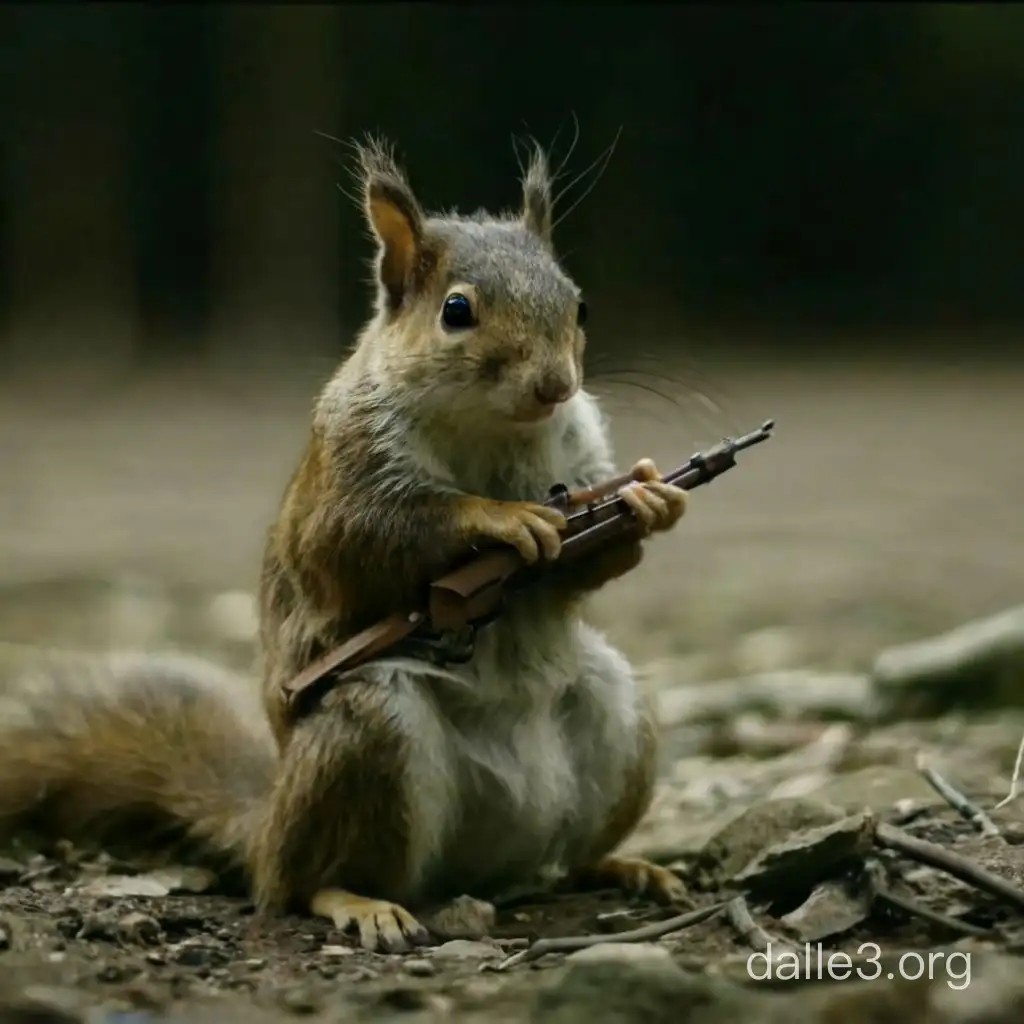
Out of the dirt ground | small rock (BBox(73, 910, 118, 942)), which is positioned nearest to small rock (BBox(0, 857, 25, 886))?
the dirt ground

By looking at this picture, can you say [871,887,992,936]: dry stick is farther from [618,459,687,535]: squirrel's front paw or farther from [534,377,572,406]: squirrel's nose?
[534,377,572,406]: squirrel's nose

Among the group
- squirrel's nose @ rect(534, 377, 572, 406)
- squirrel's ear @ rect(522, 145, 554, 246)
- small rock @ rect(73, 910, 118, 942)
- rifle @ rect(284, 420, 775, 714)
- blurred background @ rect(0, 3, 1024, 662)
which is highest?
blurred background @ rect(0, 3, 1024, 662)

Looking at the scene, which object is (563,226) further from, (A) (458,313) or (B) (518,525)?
(B) (518,525)

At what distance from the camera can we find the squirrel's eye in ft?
8.16

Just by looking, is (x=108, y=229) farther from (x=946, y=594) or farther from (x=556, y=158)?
(x=946, y=594)

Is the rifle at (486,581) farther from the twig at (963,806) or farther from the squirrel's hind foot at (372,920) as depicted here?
the twig at (963,806)

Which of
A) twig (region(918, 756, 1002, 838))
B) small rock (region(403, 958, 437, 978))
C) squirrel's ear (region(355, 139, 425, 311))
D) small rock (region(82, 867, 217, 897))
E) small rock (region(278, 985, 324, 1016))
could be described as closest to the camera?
small rock (region(278, 985, 324, 1016))

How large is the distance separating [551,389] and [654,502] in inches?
9.6

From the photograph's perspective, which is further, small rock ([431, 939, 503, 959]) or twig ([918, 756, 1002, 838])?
twig ([918, 756, 1002, 838])

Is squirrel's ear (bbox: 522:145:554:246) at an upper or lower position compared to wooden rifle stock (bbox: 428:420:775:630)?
upper

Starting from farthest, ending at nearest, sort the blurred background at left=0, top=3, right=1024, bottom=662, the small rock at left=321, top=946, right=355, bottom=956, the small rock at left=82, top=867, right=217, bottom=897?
the blurred background at left=0, top=3, right=1024, bottom=662 → the small rock at left=82, top=867, right=217, bottom=897 → the small rock at left=321, top=946, right=355, bottom=956

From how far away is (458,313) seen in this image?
249 cm

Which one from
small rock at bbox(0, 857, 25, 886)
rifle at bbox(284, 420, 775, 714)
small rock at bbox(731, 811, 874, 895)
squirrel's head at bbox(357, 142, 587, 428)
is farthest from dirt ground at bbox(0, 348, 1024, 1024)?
squirrel's head at bbox(357, 142, 587, 428)

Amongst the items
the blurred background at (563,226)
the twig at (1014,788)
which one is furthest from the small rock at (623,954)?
the blurred background at (563,226)
